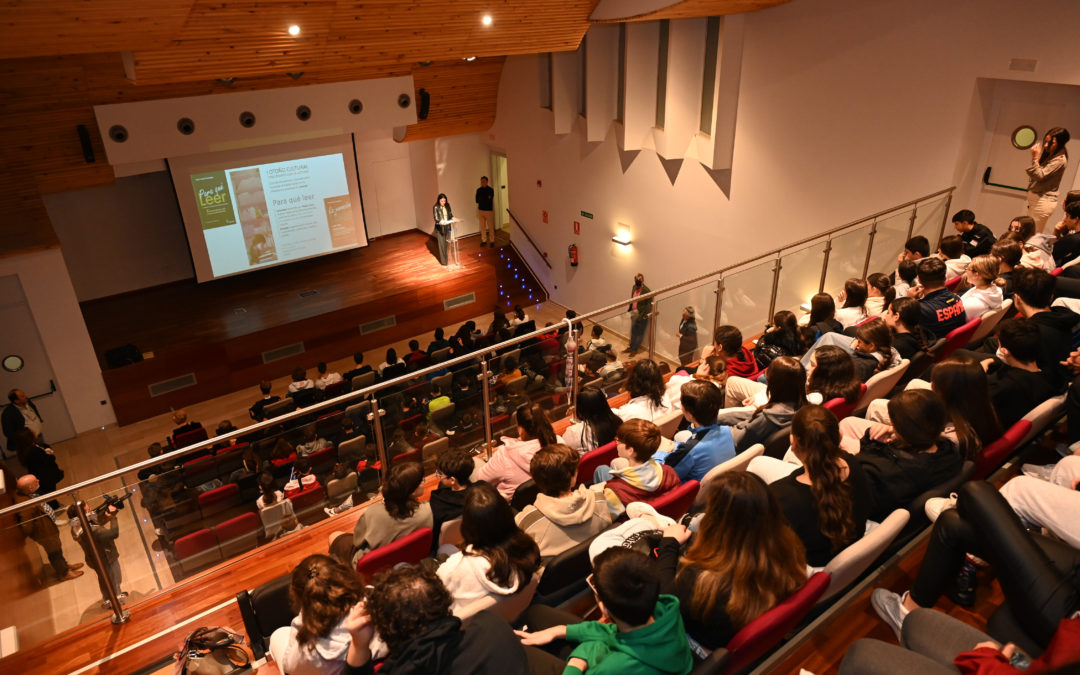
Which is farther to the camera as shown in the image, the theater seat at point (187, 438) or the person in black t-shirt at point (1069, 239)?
the theater seat at point (187, 438)

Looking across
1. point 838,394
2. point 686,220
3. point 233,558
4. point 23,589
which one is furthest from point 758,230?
point 23,589

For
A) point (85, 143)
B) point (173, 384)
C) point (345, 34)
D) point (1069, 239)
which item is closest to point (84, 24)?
point (345, 34)

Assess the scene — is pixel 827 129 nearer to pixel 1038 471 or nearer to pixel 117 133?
pixel 1038 471

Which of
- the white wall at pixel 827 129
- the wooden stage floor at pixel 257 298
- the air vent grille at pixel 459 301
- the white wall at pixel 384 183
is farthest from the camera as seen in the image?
the white wall at pixel 384 183

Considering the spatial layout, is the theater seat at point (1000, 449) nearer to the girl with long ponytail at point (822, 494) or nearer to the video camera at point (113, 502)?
the girl with long ponytail at point (822, 494)

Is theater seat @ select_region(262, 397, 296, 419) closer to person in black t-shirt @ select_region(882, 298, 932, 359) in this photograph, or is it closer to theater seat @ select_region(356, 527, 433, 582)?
theater seat @ select_region(356, 527, 433, 582)

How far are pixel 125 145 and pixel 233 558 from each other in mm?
7749

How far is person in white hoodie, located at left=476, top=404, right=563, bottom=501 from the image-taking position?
4098 millimetres

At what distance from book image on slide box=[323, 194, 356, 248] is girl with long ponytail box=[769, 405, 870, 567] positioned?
12.5 meters

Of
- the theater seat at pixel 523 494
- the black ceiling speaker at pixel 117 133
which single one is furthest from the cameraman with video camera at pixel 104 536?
the black ceiling speaker at pixel 117 133

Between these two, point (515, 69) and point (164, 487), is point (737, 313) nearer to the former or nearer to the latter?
point (164, 487)

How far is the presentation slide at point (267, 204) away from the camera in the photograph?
12.1 metres

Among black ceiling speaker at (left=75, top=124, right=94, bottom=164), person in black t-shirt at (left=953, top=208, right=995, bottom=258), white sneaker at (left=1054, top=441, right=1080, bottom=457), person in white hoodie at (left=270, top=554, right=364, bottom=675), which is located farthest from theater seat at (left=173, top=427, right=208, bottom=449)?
person in black t-shirt at (left=953, top=208, right=995, bottom=258)

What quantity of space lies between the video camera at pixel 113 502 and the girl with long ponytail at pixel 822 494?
150 inches
